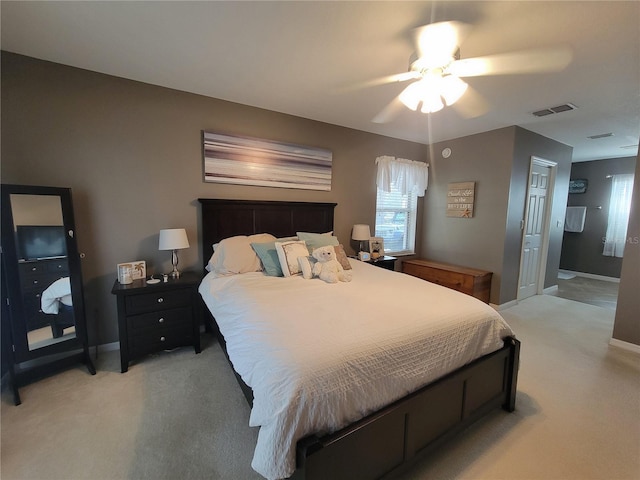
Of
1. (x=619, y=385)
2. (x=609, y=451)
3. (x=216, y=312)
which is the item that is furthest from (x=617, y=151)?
(x=216, y=312)

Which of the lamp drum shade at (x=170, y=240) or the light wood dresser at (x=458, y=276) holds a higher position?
the lamp drum shade at (x=170, y=240)

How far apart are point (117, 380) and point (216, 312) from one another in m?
1.01

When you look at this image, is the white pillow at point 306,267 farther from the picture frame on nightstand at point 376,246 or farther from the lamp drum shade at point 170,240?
the picture frame on nightstand at point 376,246

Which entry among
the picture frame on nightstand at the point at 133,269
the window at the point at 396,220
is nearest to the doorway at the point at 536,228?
the window at the point at 396,220

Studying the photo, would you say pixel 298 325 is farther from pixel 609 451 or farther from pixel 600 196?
pixel 600 196

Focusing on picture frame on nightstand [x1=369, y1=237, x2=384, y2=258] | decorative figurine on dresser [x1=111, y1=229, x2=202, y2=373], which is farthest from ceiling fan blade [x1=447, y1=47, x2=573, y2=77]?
decorative figurine on dresser [x1=111, y1=229, x2=202, y2=373]

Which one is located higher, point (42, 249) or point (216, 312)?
point (42, 249)

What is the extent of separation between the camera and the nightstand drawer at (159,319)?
2254 millimetres

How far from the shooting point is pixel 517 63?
6.64 feet

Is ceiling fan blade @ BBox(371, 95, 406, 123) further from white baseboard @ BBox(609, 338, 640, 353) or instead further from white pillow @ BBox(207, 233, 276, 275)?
white baseboard @ BBox(609, 338, 640, 353)

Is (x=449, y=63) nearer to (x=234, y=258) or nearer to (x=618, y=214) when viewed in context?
(x=234, y=258)

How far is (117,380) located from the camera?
2.12 meters

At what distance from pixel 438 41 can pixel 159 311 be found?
295 cm

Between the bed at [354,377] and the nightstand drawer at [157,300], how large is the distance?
500 mm
